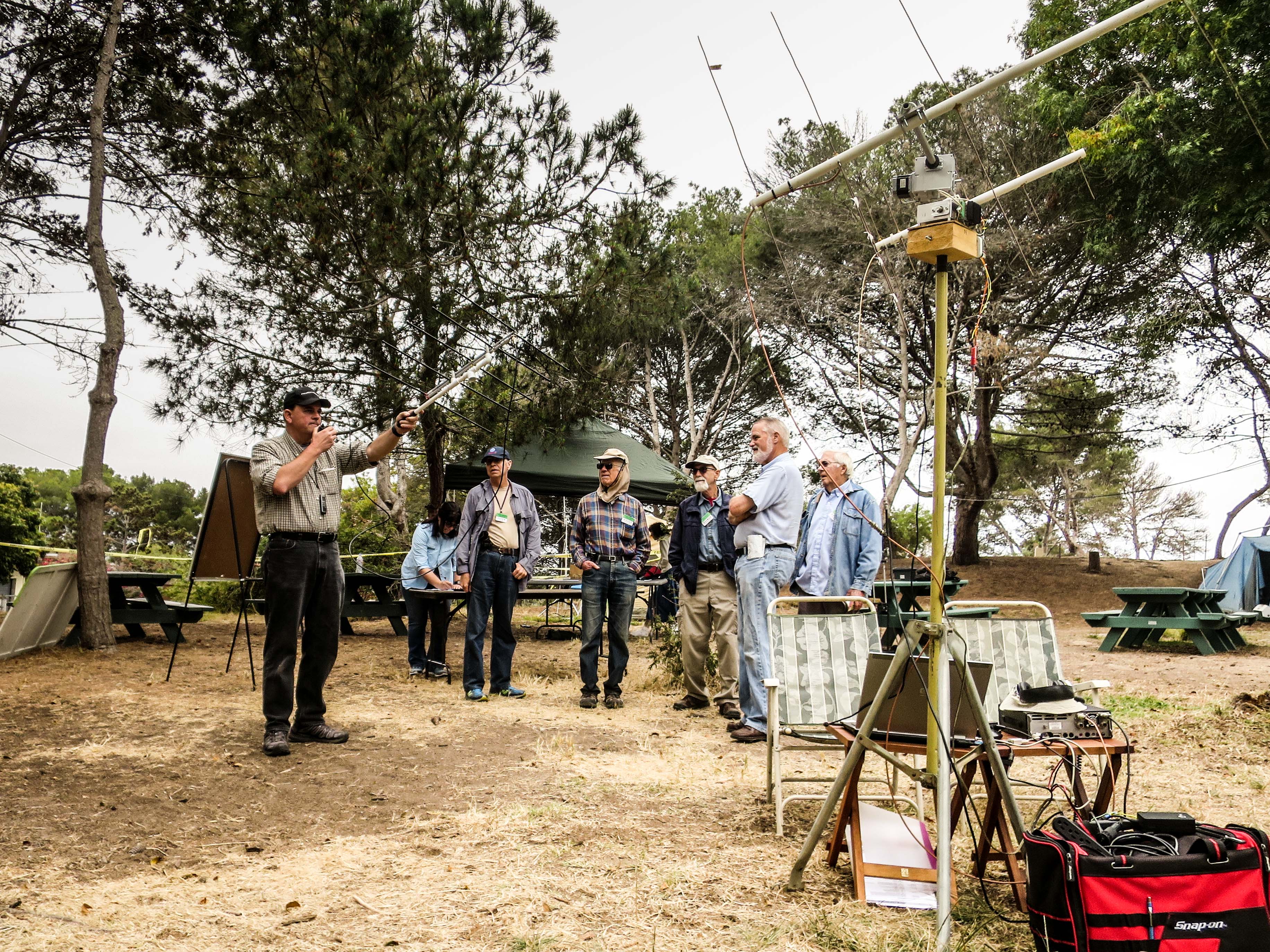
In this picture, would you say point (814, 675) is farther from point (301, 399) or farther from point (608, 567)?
point (301, 399)

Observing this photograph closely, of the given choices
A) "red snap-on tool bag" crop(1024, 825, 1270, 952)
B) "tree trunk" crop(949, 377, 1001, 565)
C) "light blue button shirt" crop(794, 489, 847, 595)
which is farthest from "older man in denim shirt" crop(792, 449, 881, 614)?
→ "tree trunk" crop(949, 377, 1001, 565)

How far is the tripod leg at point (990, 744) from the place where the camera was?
271cm

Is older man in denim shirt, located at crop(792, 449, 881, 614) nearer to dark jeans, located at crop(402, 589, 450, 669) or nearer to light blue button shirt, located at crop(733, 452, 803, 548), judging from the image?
light blue button shirt, located at crop(733, 452, 803, 548)

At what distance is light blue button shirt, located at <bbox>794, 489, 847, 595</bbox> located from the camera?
19.2ft


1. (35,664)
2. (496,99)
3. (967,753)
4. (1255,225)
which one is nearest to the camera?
(967,753)

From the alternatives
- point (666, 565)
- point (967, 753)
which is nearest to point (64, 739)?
point (967, 753)

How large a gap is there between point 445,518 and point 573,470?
171 inches

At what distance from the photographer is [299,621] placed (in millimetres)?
4828

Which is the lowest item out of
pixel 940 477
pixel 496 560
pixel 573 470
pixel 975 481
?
pixel 496 560

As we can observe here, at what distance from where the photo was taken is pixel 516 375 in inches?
468

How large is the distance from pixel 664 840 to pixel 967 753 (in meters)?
1.27

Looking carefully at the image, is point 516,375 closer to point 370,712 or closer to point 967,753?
point 370,712

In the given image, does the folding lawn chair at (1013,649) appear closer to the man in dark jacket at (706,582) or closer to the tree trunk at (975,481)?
the man in dark jacket at (706,582)

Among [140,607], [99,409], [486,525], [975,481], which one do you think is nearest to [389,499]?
[140,607]
